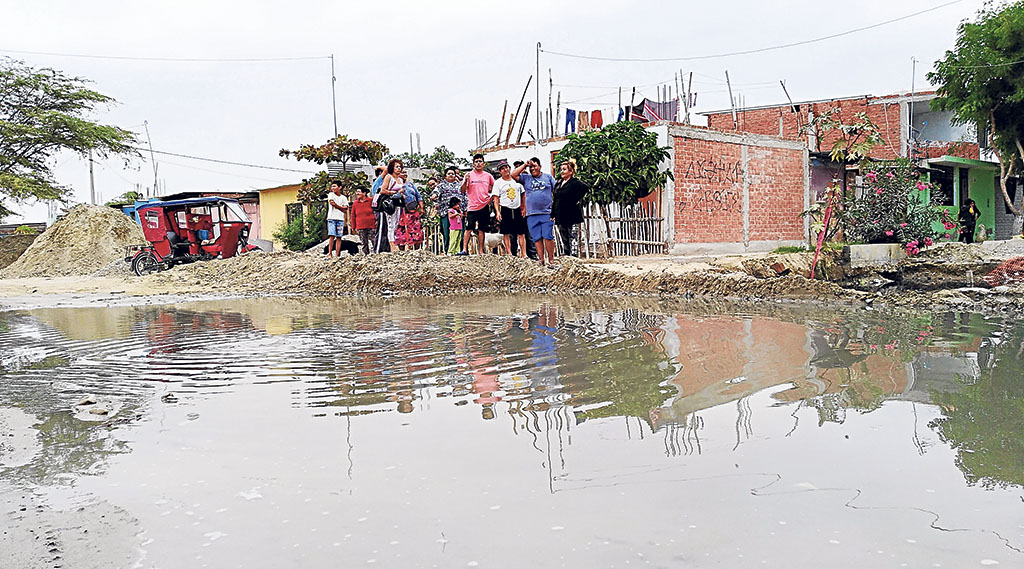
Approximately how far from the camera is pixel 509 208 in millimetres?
13234

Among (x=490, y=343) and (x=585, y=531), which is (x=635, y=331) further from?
(x=585, y=531)

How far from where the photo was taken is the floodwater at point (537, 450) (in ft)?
8.66

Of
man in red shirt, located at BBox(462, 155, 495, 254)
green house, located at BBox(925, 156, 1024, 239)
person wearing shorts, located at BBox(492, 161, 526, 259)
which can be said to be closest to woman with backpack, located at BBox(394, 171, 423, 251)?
man in red shirt, located at BBox(462, 155, 495, 254)

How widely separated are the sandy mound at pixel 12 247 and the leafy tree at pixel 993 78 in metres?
27.6

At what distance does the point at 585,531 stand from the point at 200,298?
1079 centimetres

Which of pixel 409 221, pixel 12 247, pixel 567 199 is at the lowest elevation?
pixel 12 247

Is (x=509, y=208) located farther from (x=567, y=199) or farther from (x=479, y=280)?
(x=479, y=280)

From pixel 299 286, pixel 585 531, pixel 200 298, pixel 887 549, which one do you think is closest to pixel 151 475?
pixel 585 531

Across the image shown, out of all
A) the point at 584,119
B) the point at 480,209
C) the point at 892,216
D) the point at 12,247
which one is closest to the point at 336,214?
the point at 480,209

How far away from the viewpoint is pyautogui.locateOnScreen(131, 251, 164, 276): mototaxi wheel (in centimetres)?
1790

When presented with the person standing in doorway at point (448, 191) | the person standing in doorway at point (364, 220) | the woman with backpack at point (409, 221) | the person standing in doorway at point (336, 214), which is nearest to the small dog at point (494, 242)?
the person standing in doorway at point (448, 191)

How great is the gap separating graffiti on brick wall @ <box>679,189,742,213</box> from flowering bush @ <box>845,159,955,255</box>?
15.7ft

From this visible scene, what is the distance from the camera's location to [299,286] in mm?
13539

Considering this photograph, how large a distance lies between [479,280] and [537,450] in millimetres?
8909
